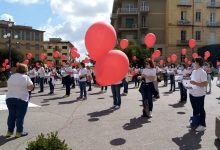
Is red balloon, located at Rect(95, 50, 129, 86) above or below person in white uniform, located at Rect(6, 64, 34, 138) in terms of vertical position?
above

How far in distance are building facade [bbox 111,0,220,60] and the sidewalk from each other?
166 feet

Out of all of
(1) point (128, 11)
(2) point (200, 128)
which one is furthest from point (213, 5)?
(2) point (200, 128)

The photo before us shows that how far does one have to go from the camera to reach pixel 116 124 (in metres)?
9.65

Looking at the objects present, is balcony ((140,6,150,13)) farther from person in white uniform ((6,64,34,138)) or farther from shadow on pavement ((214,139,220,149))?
shadow on pavement ((214,139,220,149))

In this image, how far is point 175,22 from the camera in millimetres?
62469

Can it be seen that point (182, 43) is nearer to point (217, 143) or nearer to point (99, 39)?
point (99, 39)

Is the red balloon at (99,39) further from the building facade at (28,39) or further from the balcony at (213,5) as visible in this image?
the building facade at (28,39)

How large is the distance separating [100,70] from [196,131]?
271 centimetres

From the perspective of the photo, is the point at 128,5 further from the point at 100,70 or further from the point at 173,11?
the point at 100,70

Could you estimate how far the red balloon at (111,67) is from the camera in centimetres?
795

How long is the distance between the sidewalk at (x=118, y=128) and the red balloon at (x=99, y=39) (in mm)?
1850

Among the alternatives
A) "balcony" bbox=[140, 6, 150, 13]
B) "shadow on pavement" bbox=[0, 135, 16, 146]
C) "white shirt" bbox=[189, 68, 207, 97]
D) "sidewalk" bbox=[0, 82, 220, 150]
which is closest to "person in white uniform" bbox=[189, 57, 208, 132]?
"white shirt" bbox=[189, 68, 207, 97]

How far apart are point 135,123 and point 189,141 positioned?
2.30 metres

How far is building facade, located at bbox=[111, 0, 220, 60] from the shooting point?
62781 mm
